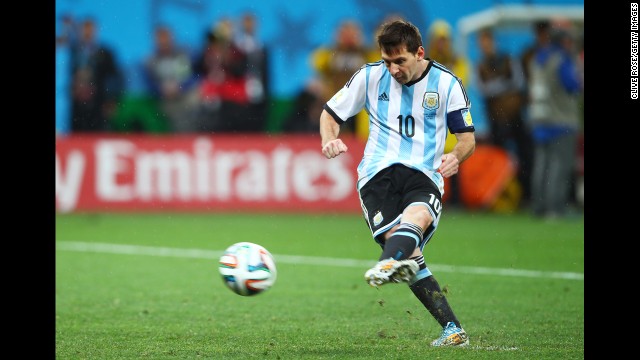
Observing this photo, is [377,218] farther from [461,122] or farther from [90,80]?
[90,80]

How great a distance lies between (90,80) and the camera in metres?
17.6

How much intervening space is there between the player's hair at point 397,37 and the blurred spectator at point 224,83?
35.6 feet

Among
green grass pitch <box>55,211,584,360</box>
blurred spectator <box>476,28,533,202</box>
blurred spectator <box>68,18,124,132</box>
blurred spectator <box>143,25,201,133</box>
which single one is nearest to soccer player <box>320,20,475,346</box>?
green grass pitch <box>55,211,584,360</box>

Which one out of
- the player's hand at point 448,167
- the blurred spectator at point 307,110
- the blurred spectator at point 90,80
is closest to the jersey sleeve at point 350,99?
the player's hand at point 448,167

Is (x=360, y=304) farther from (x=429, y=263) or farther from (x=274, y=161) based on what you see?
(x=274, y=161)

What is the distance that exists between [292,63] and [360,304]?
1135 cm

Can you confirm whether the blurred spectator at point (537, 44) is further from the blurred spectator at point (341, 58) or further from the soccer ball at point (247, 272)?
the soccer ball at point (247, 272)

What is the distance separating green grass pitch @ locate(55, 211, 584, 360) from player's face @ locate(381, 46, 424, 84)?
1.62 m

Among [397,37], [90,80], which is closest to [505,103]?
[90,80]

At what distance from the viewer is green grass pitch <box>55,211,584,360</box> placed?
683cm

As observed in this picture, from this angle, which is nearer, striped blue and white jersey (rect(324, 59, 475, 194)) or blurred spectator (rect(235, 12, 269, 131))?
striped blue and white jersey (rect(324, 59, 475, 194))

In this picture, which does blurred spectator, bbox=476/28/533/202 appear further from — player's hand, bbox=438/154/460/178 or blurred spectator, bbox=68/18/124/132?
player's hand, bbox=438/154/460/178

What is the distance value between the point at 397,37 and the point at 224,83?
11.3 meters
